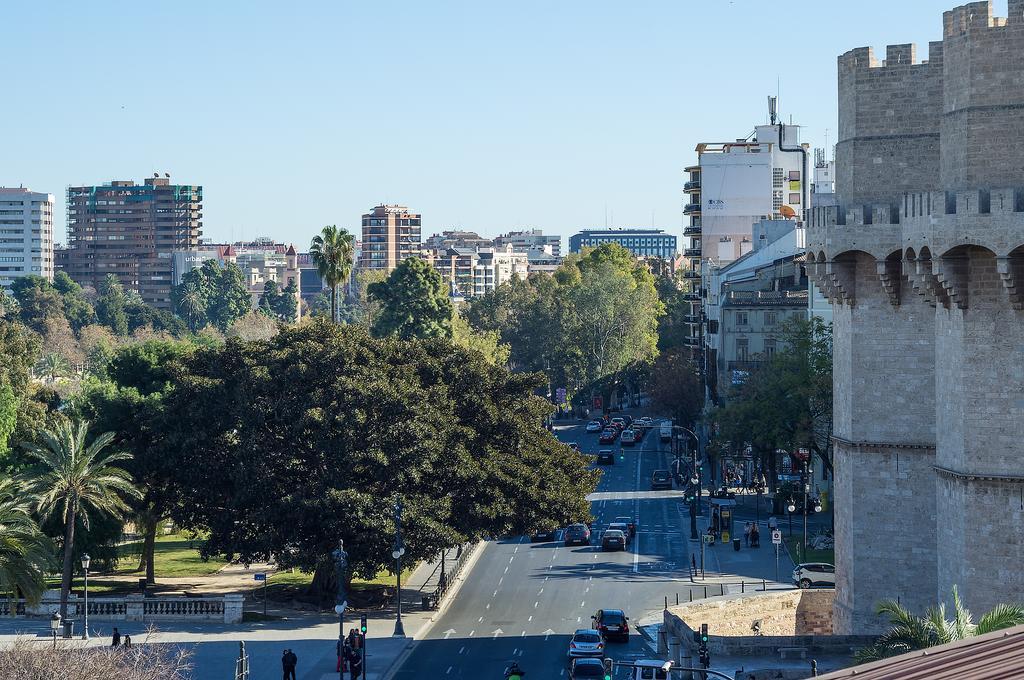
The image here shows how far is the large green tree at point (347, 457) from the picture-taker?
202 feet

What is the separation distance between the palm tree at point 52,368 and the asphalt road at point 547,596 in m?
101

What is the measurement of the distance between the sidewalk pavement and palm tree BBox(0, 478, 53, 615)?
1714 millimetres

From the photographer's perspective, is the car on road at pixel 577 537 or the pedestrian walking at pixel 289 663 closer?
the pedestrian walking at pixel 289 663

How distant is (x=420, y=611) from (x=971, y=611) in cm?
3362

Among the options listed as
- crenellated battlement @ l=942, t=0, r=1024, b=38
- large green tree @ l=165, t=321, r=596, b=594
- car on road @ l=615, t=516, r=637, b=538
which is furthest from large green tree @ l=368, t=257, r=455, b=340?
crenellated battlement @ l=942, t=0, r=1024, b=38

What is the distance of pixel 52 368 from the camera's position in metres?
181

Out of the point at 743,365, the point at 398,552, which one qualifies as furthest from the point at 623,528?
the point at 743,365

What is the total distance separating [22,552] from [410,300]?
71206 mm

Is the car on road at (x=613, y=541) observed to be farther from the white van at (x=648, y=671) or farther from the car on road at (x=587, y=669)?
the white van at (x=648, y=671)

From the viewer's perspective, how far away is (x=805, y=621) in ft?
149

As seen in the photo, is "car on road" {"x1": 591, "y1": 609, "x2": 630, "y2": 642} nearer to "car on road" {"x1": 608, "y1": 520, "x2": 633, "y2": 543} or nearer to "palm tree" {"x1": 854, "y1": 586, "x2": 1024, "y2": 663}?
"palm tree" {"x1": 854, "y1": 586, "x2": 1024, "y2": 663}

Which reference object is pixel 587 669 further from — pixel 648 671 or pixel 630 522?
pixel 630 522

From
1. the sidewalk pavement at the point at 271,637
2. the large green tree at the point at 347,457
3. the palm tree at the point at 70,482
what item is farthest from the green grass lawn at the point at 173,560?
the sidewalk pavement at the point at 271,637

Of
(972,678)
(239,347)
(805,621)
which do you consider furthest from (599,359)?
(972,678)
